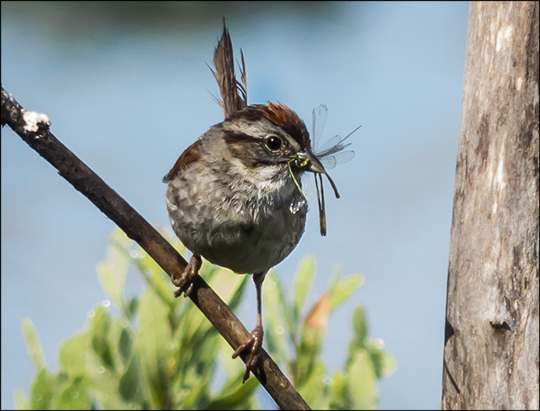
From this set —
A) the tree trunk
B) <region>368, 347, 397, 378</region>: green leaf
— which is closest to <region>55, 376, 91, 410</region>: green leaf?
<region>368, 347, 397, 378</region>: green leaf

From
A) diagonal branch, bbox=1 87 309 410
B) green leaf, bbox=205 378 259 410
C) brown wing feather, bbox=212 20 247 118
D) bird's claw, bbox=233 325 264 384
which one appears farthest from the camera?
brown wing feather, bbox=212 20 247 118

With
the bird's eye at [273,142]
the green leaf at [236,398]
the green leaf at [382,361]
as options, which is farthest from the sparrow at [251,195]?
the green leaf at [382,361]

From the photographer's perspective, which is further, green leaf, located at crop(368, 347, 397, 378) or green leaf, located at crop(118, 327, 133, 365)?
green leaf, located at crop(368, 347, 397, 378)

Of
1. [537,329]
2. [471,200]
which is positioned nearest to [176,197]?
[471,200]

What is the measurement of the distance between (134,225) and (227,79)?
2.88ft

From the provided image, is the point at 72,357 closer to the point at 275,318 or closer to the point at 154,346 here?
the point at 154,346

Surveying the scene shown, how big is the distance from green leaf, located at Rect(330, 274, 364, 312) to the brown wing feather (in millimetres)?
798

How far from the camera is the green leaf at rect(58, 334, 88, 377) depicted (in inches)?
75.6

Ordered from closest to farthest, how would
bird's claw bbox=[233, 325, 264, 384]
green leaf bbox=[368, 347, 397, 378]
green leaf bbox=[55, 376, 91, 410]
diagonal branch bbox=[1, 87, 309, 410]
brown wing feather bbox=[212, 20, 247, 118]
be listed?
diagonal branch bbox=[1, 87, 309, 410]
green leaf bbox=[55, 376, 91, 410]
bird's claw bbox=[233, 325, 264, 384]
green leaf bbox=[368, 347, 397, 378]
brown wing feather bbox=[212, 20, 247, 118]

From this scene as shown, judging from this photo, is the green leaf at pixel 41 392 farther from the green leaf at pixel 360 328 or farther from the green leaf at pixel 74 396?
the green leaf at pixel 360 328

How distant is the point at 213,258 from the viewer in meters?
2.22

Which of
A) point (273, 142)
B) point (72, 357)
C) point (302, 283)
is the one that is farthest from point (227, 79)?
point (72, 357)

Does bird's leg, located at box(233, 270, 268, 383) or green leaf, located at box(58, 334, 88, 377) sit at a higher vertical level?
green leaf, located at box(58, 334, 88, 377)

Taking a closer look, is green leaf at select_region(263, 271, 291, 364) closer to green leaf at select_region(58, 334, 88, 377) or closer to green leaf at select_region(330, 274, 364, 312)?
green leaf at select_region(330, 274, 364, 312)
